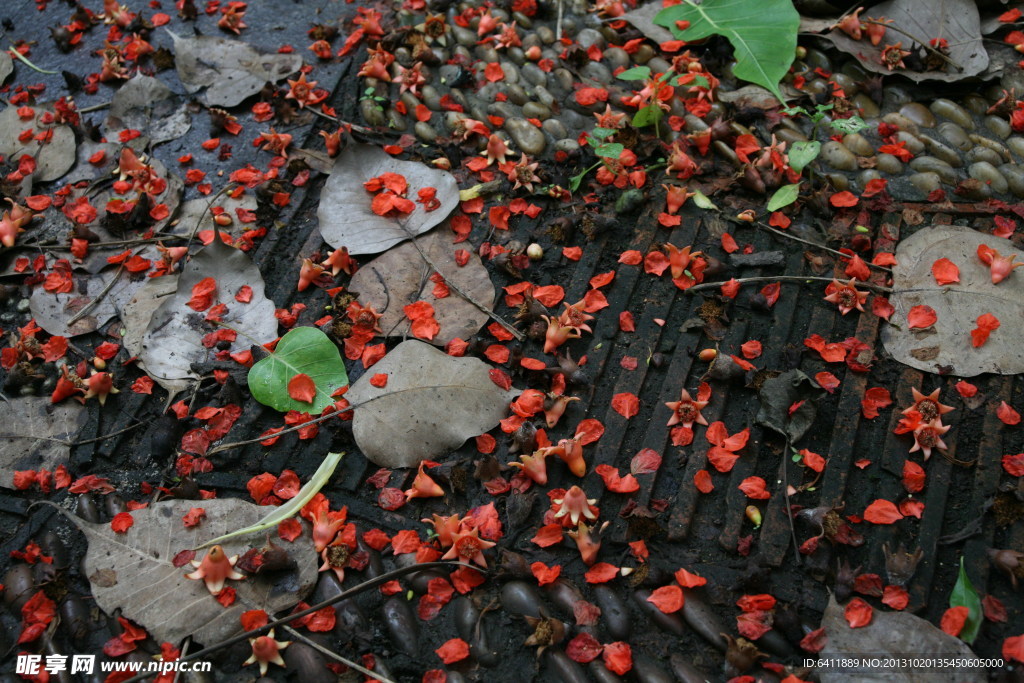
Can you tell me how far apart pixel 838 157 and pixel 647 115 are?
0.80 metres

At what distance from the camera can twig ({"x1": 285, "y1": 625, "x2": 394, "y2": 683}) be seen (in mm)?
2139

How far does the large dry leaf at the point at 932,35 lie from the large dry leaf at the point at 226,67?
264cm

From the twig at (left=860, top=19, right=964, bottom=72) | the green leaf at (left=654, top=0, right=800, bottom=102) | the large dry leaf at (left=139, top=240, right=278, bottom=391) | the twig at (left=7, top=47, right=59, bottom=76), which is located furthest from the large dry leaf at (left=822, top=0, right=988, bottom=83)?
the twig at (left=7, top=47, right=59, bottom=76)

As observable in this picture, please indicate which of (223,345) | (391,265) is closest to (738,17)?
(391,265)

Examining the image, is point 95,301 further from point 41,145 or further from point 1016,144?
point 1016,144

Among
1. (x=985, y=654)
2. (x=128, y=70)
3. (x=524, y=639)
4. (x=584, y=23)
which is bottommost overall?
(x=524, y=639)

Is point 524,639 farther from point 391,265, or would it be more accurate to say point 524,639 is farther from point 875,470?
point 391,265

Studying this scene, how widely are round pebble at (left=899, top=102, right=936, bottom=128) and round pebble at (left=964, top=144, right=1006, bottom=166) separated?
0.25 metres

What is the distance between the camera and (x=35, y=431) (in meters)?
2.75

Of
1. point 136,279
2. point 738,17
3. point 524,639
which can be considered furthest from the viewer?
point 738,17

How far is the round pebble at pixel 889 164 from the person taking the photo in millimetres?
3148

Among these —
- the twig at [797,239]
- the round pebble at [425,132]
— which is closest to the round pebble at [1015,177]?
the twig at [797,239]

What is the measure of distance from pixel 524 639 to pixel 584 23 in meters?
2.97

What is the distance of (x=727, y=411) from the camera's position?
2.57 m
